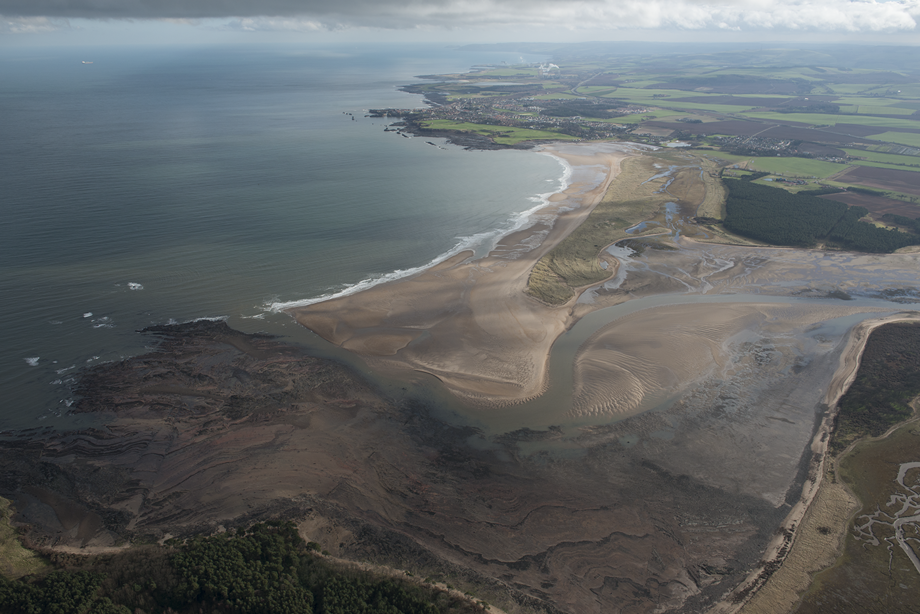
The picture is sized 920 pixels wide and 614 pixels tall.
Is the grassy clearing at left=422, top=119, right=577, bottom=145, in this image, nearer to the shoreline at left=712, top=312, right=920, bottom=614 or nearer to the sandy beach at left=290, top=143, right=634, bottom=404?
the sandy beach at left=290, top=143, right=634, bottom=404

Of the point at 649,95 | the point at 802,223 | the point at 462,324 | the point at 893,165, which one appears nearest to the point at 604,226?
the point at 802,223

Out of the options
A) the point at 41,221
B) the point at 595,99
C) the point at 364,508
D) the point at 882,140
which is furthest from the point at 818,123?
the point at 41,221

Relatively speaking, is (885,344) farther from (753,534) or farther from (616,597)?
(616,597)

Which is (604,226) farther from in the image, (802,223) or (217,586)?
(217,586)

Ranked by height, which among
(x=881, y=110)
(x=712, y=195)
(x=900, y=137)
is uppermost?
(x=881, y=110)

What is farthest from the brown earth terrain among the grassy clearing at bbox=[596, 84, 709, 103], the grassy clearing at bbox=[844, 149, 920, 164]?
the grassy clearing at bbox=[596, 84, 709, 103]

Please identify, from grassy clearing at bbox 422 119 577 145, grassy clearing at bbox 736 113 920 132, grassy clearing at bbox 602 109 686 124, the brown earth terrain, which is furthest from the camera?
grassy clearing at bbox 602 109 686 124
